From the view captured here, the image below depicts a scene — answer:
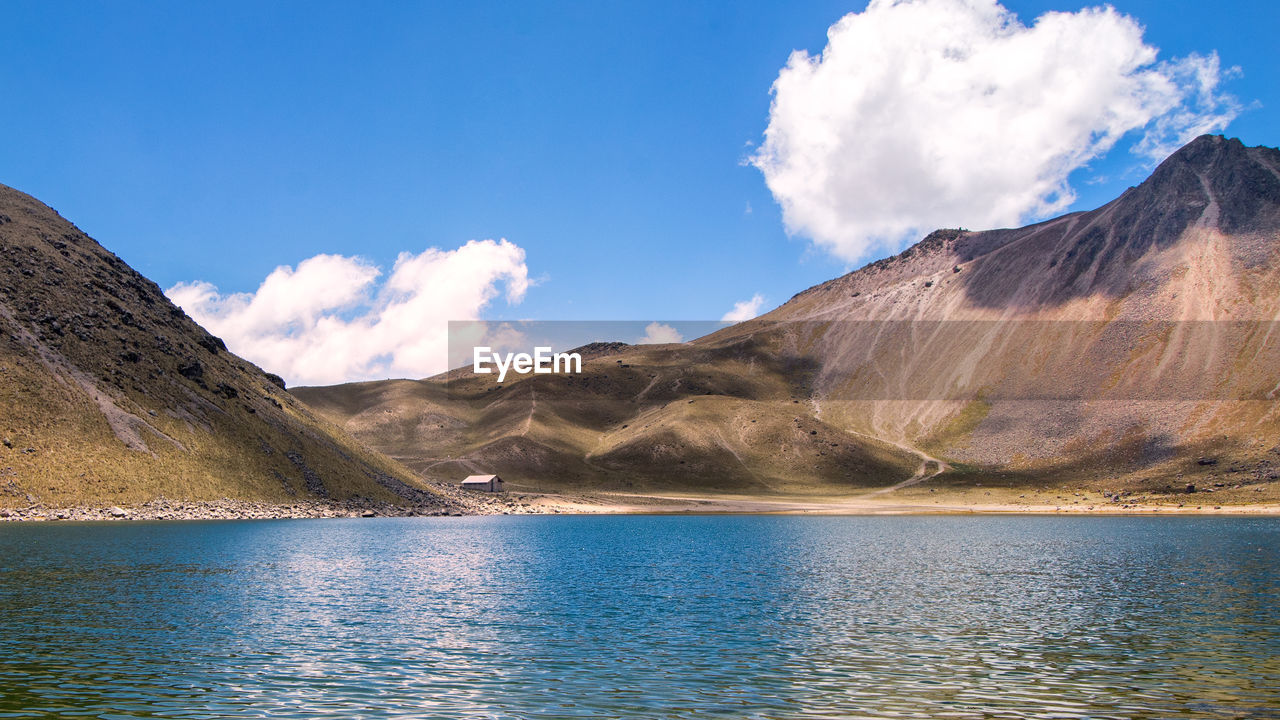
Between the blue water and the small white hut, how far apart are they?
116m

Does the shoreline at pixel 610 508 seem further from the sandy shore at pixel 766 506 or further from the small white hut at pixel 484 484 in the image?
the small white hut at pixel 484 484

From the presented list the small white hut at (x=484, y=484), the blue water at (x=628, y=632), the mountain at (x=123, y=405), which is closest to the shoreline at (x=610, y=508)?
the mountain at (x=123, y=405)

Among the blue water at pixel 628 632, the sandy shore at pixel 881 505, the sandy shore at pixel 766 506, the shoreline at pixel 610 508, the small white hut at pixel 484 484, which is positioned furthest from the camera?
the small white hut at pixel 484 484

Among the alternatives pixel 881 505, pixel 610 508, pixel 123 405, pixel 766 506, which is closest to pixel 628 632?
pixel 123 405

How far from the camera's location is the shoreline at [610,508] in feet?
346

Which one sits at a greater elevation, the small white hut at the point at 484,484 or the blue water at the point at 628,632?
the small white hut at the point at 484,484

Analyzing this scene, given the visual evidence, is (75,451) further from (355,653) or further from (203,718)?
(203,718)

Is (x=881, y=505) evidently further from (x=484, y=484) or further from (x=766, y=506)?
(x=484, y=484)

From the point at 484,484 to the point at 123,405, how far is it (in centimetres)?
8973

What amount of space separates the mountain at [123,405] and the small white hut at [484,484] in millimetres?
34371

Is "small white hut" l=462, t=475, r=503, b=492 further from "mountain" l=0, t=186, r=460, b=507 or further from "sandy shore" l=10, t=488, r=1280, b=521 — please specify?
"mountain" l=0, t=186, r=460, b=507

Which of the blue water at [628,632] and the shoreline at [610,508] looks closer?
the blue water at [628,632]

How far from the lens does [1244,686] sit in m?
26.8

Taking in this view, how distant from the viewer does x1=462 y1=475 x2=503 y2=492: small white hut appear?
19388 centimetres
